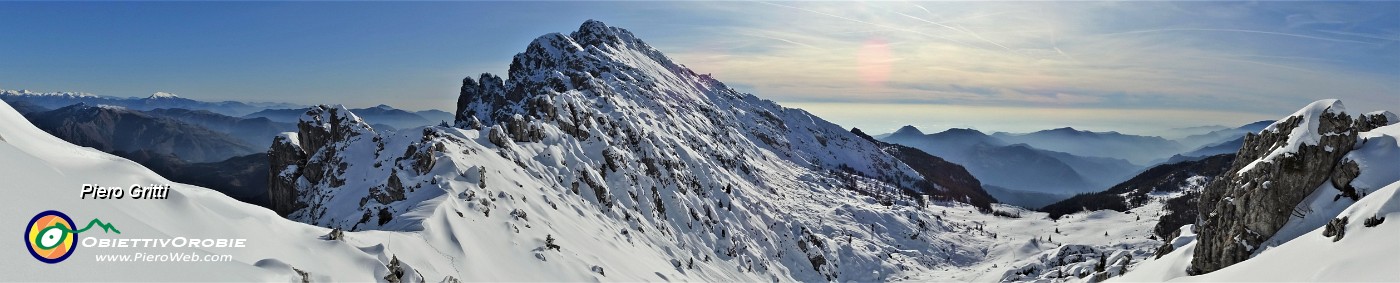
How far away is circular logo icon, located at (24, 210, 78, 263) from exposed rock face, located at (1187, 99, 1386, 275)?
52.2 metres

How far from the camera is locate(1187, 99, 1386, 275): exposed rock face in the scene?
1353 inches

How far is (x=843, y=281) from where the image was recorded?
328 feet

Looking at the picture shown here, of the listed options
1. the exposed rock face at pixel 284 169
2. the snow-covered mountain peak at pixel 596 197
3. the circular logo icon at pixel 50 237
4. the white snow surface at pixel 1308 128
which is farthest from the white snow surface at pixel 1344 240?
the exposed rock face at pixel 284 169

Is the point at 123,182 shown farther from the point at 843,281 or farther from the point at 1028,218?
the point at 1028,218

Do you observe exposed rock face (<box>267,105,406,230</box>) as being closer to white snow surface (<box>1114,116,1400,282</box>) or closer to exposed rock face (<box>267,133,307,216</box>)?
exposed rock face (<box>267,133,307,216</box>)

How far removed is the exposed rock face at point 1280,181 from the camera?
3438cm

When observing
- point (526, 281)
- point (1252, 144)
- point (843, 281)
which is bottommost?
Answer: point (843, 281)

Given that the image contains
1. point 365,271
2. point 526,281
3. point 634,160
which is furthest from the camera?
point 634,160

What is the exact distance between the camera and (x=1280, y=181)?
34688mm

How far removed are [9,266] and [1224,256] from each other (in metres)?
52.4

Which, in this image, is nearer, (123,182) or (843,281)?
(123,182)

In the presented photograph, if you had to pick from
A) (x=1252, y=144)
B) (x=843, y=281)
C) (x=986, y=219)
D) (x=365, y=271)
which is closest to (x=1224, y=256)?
(x=1252, y=144)

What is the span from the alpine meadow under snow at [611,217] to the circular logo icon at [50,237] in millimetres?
366

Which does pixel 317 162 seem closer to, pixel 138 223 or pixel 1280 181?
pixel 138 223
